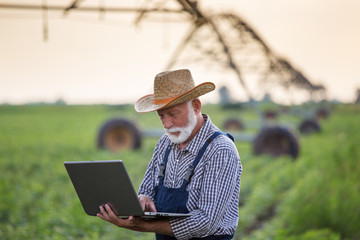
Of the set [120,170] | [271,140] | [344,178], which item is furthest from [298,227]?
[271,140]

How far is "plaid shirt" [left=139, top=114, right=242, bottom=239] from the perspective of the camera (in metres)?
2.71

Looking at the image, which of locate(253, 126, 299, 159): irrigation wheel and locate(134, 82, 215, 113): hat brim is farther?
locate(253, 126, 299, 159): irrigation wheel

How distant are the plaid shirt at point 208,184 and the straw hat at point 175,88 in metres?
0.19

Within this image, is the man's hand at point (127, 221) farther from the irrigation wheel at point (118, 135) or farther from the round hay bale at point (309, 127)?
the round hay bale at point (309, 127)

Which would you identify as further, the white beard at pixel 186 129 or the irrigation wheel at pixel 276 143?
the irrigation wheel at pixel 276 143

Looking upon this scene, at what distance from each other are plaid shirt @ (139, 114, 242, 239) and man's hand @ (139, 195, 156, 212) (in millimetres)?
127

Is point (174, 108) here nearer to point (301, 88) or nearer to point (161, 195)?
point (161, 195)

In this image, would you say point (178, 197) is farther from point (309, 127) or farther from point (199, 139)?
point (309, 127)

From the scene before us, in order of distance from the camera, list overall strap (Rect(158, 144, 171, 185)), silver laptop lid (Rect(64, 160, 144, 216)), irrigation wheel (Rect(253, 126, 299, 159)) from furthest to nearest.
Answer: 1. irrigation wheel (Rect(253, 126, 299, 159))
2. overall strap (Rect(158, 144, 171, 185))
3. silver laptop lid (Rect(64, 160, 144, 216))

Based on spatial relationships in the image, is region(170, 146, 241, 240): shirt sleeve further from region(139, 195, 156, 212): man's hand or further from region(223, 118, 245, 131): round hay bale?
region(223, 118, 245, 131): round hay bale

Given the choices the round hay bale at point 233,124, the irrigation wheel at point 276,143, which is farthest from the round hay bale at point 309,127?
the irrigation wheel at point 276,143

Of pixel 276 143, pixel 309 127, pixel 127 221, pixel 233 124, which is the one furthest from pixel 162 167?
pixel 233 124

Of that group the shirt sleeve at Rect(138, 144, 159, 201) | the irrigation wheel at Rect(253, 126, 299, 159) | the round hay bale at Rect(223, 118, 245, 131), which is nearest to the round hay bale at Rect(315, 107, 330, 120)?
the round hay bale at Rect(223, 118, 245, 131)

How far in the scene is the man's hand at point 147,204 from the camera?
2908mm
